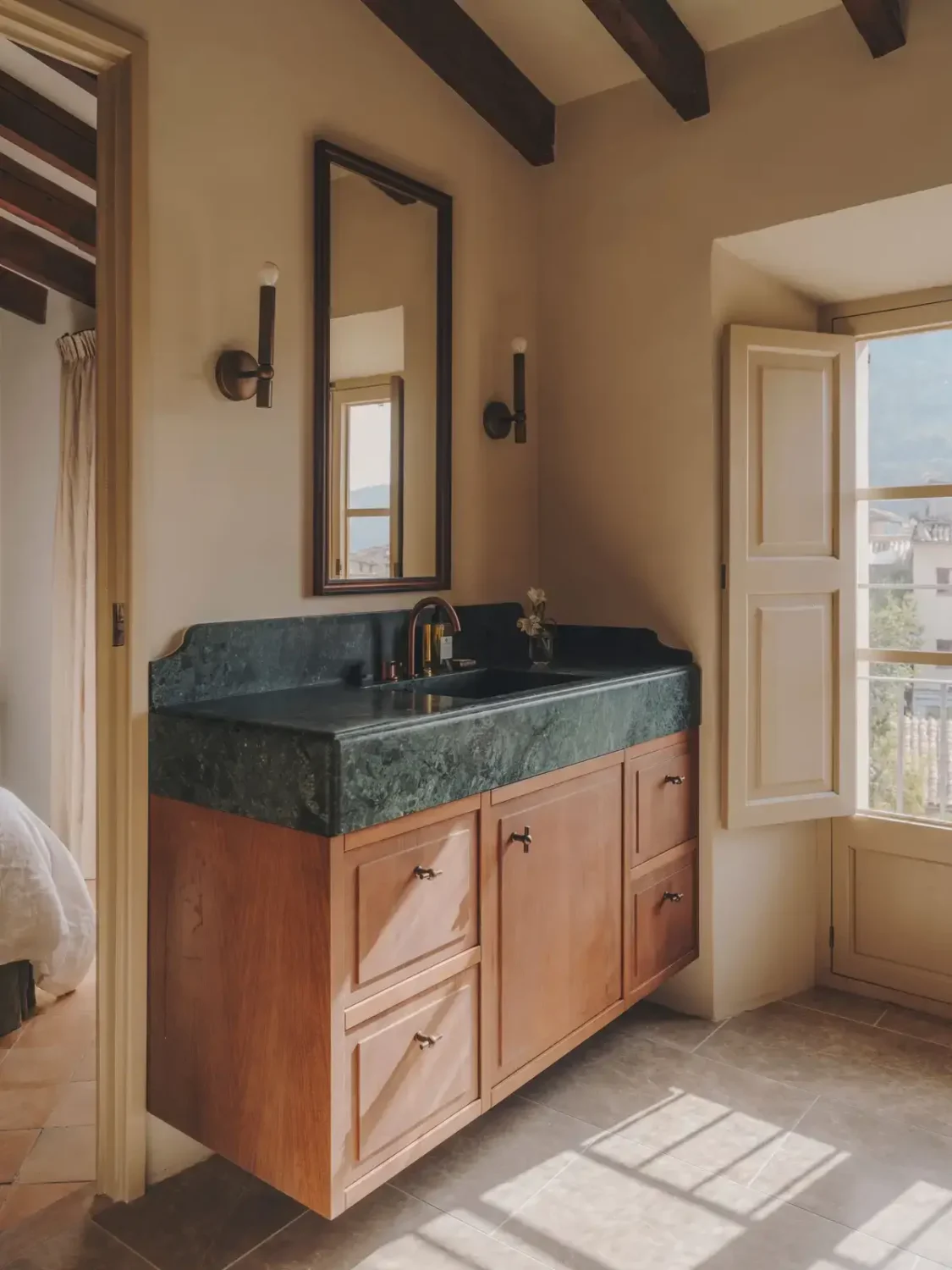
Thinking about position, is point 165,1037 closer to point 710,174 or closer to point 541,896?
point 541,896

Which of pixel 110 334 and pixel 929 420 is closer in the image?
pixel 110 334

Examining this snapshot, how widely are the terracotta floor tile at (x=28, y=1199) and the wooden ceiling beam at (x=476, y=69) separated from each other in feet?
9.09

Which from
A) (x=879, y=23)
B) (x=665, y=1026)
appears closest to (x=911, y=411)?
(x=879, y=23)

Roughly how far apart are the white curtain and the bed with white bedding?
4.38 feet

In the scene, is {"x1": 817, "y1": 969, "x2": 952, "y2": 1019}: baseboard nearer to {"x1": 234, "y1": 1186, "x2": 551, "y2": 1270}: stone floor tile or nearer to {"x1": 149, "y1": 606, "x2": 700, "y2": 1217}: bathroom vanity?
{"x1": 149, "y1": 606, "x2": 700, "y2": 1217}: bathroom vanity

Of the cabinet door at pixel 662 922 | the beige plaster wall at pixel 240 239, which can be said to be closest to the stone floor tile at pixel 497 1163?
the cabinet door at pixel 662 922

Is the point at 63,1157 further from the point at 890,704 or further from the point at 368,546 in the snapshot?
the point at 890,704

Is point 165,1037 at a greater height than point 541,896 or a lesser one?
lesser

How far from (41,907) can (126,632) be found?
4.07ft

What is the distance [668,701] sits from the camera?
2.58m

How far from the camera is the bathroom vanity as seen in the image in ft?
5.59

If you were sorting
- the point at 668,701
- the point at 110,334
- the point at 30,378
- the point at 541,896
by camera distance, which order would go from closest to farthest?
the point at 110,334 < the point at 541,896 < the point at 668,701 < the point at 30,378

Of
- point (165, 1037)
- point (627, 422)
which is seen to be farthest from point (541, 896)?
point (627, 422)

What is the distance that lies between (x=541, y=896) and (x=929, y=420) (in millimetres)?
1831
